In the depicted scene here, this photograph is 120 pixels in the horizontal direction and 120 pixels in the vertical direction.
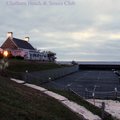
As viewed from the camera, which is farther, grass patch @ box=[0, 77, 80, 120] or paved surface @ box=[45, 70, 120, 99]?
paved surface @ box=[45, 70, 120, 99]

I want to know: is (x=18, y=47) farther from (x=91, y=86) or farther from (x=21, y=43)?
(x=91, y=86)

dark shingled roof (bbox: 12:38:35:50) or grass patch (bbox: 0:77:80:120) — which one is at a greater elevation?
dark shingled roof (bbox: 12:38:35:50)

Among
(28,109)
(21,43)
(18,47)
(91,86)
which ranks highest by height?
(21,43)

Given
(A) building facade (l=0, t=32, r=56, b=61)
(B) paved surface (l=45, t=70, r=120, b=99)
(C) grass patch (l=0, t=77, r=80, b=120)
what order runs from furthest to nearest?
(A) building facade (l=0, t=32, r=56, b=61) → (B) paved surface (l=45, t=70, r=120, b=99) → (C) grass patch (l=0, t=77, r=80, b=120)

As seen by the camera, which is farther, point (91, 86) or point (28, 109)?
point (91, 86)

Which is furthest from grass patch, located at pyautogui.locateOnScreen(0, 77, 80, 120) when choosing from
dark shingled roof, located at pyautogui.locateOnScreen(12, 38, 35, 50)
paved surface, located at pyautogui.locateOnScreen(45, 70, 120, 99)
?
dark shingled roof, located at pyautogui.locateOnScreen(12, 38, 35, 50)

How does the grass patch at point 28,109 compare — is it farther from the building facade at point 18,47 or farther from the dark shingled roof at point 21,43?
the dark shingled roof at point 21,43

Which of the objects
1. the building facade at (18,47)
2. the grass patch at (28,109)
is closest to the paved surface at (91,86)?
the grass patch at (28,109)

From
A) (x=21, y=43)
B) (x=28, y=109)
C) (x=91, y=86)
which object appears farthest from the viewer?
(x=21, y=43)

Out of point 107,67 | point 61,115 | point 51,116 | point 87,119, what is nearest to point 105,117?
point 87,119

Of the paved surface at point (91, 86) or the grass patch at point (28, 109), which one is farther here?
the paved surface at point (91, 86)

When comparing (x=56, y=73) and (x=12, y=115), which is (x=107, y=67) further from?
(x=12, y=115)

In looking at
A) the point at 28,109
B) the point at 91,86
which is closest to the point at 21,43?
the point at 91,86

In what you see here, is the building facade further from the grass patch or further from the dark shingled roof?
the grass patch
